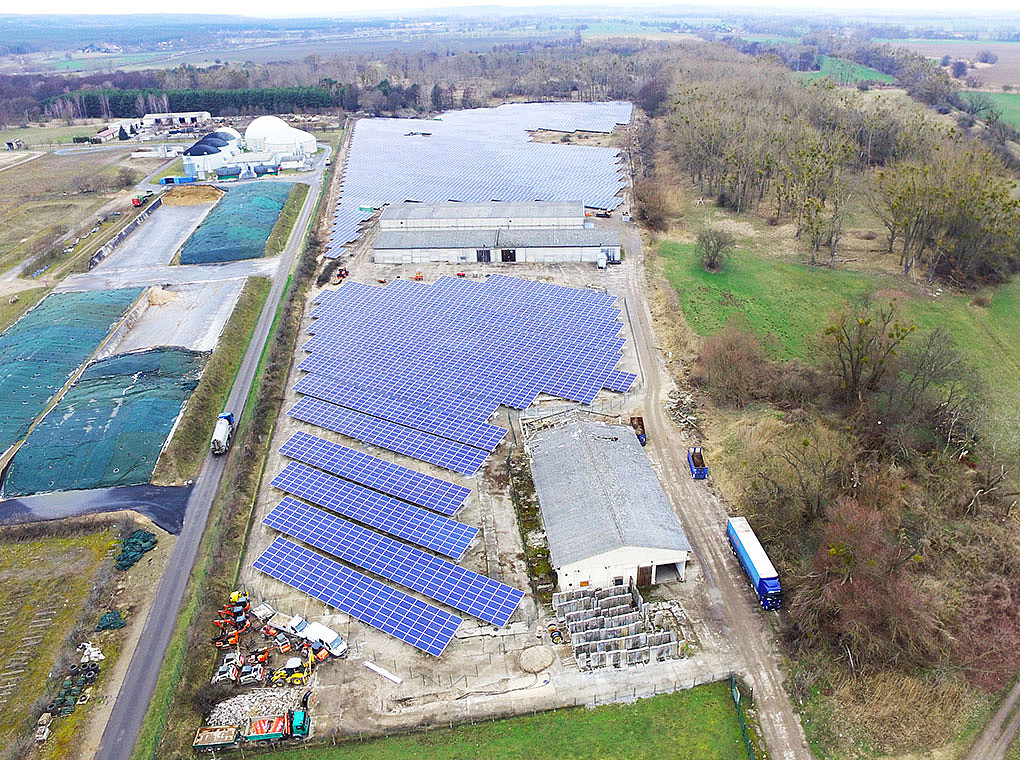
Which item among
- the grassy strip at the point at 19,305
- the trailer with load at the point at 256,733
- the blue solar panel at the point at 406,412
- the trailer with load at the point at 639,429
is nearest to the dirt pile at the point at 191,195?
the grassy strip at the point at 19,305

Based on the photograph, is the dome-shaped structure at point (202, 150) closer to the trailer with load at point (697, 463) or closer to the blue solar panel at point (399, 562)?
the blue solar panel at point (399, 562)

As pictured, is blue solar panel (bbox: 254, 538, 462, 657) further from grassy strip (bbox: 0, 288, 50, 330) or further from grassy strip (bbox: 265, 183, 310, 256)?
grassy strip (bbox: 265, 183, 310, 256)

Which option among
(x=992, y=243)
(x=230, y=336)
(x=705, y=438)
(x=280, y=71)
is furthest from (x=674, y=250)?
(x=280, y=71)

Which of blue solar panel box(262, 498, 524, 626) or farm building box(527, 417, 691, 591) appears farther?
farm building box(527, 417, 691, 591)

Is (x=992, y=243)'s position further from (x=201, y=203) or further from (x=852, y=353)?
(x=201, y=203)

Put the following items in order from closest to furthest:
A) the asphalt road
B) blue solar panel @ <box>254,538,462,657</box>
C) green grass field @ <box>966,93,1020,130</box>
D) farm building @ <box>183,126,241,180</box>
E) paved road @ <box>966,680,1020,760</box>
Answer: paved road @ <box>966,680,1020,760</box>
the asphalt road
blue solar panel @ <box>254,538,462,657</box>
farm building @ <box>183,126,241,180</box>
green grass field @ <box>966,93,1020,130</box>

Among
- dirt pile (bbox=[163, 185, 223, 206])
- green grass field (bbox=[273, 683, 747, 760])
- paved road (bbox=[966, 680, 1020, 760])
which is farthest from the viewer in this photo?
dirt pile (bbox=[163, 185, 223, 206])

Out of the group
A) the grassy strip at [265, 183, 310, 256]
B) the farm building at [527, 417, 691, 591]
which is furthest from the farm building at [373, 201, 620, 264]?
the farm building at [527, 417, 691, 591]

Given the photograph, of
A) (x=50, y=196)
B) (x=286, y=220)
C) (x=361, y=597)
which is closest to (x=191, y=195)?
(x=286, y=220)

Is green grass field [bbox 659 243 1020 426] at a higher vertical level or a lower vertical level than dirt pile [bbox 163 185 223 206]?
lower
